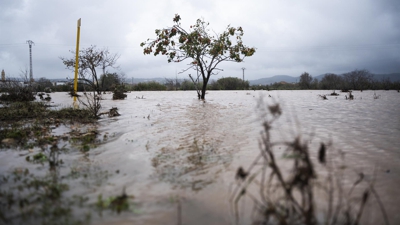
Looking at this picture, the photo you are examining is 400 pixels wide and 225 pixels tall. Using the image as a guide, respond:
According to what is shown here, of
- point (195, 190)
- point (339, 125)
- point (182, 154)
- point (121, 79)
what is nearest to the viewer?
point (195, 190)

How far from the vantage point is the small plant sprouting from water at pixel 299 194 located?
1.39 metres

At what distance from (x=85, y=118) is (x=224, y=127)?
4065mm

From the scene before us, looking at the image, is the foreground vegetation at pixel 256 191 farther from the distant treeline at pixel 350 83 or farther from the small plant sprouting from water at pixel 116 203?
the distant treeline at pixel 350 83

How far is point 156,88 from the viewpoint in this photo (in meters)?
39.0

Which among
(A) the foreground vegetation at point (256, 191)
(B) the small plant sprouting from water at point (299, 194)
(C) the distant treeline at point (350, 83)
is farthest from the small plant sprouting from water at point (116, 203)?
(C) the distant treeline at point (350, 83)

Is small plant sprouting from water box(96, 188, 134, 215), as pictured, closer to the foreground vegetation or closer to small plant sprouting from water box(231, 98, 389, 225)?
the foreground vegetation

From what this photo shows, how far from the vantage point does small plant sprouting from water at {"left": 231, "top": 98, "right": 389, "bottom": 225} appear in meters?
1.39

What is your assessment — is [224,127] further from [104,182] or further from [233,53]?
[233,53]

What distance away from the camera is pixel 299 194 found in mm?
2244

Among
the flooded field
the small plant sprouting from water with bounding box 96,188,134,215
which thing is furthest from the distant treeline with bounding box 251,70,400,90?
the small plant sprouting from water with bounding box 96,188,134,215

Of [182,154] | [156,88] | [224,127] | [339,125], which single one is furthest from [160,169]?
[156,88]

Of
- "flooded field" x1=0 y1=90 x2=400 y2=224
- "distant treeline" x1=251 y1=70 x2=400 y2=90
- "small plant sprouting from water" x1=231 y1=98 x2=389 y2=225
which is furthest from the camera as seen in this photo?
"distant treeline" x1=251 y1=70 x2=400 y2=90

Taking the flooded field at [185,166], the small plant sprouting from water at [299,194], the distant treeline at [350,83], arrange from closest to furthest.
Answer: the small plant sprouting from water at [299,194], the flooded field at [185,166], the distant treeline at [350,83]

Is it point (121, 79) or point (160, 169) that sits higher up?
point (121, 79)
